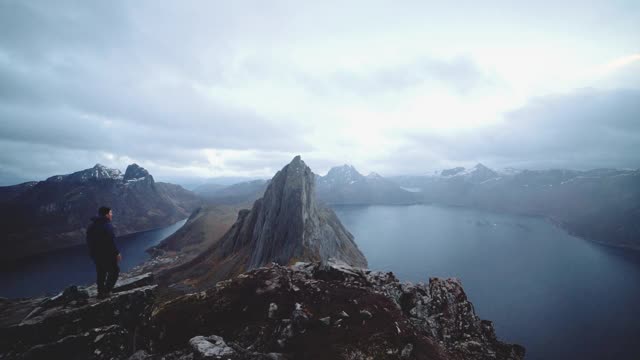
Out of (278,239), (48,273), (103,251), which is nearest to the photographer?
(103,251)

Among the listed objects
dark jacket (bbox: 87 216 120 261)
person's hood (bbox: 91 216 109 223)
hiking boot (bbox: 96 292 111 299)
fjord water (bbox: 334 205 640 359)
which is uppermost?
person's hood (bbox: 91 216 109 223)

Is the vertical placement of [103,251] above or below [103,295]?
above

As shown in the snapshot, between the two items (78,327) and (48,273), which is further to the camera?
(48,273)

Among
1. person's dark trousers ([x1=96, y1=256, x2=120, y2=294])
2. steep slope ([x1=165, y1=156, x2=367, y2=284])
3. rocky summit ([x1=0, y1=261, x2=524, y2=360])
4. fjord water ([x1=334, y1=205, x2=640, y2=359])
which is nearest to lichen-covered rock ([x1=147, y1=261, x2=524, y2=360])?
rocky summit ([x1=0, y1=261, x2=524, y2=360])

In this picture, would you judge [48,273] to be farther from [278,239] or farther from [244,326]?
[244,326]

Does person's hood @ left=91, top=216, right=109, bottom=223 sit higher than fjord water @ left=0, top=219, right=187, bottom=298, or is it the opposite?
person's hood @ left=91, top=216, right=109, bottom=223

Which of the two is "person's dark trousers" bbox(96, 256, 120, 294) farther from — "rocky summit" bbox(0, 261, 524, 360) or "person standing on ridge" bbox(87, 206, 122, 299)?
"rocky summit" bbox(0, 261, 524, 360)

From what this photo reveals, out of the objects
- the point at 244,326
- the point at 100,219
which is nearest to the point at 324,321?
the point at 244,326
